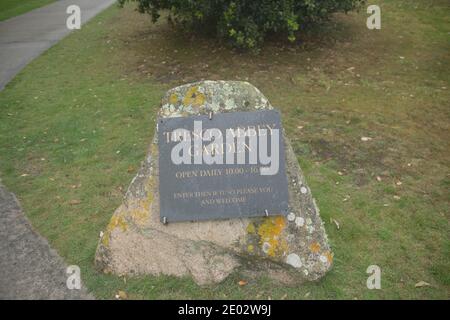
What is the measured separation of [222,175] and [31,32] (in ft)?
42.1

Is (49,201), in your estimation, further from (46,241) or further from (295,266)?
(295,266)

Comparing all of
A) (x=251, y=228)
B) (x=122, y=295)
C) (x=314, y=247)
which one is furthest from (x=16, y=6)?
(x=314, y=247)

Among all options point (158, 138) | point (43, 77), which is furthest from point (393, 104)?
point (43, 77)

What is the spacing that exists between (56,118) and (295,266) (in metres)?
5.49

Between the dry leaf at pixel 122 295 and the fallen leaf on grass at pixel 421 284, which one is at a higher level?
the dry leaf at pixel 122 295

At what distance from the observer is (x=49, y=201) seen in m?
5.34

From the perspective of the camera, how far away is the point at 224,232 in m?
3.85

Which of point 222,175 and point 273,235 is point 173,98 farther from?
point 273,235

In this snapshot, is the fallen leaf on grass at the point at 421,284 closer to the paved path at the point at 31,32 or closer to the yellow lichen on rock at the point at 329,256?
the yellow lichen on rock at the point at 329,256

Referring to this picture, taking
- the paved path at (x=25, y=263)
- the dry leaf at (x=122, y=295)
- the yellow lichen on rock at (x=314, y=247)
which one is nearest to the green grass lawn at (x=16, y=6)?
the paved path at (x=25, y=263)

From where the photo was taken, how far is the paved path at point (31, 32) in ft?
36.4

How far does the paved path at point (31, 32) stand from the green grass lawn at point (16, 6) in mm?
520

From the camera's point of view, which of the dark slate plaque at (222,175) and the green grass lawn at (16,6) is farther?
the green grass lawn at (16,6)

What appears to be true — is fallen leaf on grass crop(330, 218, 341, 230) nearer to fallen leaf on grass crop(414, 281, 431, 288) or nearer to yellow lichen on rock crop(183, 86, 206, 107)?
fallen leaf on grass crop(414, 281, 431, 288)
